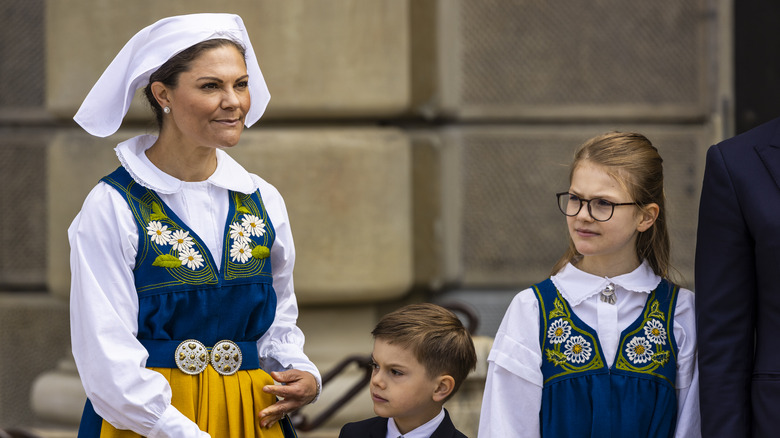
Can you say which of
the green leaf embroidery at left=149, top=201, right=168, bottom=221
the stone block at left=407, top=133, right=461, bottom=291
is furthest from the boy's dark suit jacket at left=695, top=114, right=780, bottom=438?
the stone block at left=407, top=133, right=461, bottom=291

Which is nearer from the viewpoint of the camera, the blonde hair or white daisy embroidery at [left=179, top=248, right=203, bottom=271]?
white daisy embroidery at [left=179, top=248, right=203, bottom=271]

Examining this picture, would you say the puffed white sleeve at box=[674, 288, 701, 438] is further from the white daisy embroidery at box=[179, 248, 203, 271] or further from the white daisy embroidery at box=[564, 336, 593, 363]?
the white daisy embroidery at box=[179, 248, 203, 271]

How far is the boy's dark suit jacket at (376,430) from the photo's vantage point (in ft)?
9.29

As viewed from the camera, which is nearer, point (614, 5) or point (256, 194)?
point (256, 194)

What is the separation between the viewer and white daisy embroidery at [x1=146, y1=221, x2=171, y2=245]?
8.16ft

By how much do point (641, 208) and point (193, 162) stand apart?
43.9 inches

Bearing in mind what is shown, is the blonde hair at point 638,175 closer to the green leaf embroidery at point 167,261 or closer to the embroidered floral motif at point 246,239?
the embroidered floral motif at point 246,239

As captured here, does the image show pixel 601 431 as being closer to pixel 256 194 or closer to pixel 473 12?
pixel 256 194

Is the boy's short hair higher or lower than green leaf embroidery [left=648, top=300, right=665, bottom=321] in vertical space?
lower

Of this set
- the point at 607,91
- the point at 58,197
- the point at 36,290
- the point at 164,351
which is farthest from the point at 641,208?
the point at 36,290

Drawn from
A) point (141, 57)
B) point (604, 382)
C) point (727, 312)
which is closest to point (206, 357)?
point (141, 57)

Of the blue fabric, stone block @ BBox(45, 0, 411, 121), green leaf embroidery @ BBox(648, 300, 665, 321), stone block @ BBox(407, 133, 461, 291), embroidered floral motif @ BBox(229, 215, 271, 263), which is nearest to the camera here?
the blue fabric

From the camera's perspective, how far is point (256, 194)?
2725mm

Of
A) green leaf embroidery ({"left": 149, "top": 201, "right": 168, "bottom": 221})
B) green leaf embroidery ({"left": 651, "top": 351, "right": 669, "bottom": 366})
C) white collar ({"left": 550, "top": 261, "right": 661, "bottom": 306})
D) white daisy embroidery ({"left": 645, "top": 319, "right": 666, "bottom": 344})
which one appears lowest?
green leaf embroidery ({"left": 651, "top": 351, "right": 669, "bottom": 366})
